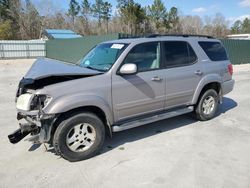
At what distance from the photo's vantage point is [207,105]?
5.93 metres

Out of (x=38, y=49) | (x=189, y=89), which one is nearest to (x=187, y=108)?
(x=189, y=89)

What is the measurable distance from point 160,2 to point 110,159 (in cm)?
4660

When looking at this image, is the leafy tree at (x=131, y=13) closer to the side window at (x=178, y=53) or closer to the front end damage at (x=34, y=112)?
the side window at (x=178, y=53)

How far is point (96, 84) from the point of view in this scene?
4.02m

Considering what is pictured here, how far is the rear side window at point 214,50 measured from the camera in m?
5.75

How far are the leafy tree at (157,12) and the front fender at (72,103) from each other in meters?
46.0

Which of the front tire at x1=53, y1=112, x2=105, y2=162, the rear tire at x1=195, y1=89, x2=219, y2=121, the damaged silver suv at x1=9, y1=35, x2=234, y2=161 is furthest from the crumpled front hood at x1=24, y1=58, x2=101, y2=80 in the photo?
the rear tire at x1=195, y1=89, x2=219, y2=121

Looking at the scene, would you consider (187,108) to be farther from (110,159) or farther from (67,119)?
(67,119)

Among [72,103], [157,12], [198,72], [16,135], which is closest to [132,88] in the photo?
[72,103]

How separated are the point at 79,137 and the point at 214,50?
3760 mm

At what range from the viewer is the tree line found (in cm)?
4353

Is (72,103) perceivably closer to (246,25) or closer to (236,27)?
(236,27)

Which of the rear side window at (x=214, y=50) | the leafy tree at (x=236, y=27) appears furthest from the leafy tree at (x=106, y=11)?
the rear side window at (x=214, y=50)

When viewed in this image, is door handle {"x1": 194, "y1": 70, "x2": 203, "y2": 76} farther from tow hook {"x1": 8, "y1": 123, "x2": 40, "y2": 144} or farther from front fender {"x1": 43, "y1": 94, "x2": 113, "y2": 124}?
tow hook {"x1": 8, "y1": 123, "x2": 40, "y2": 144}
